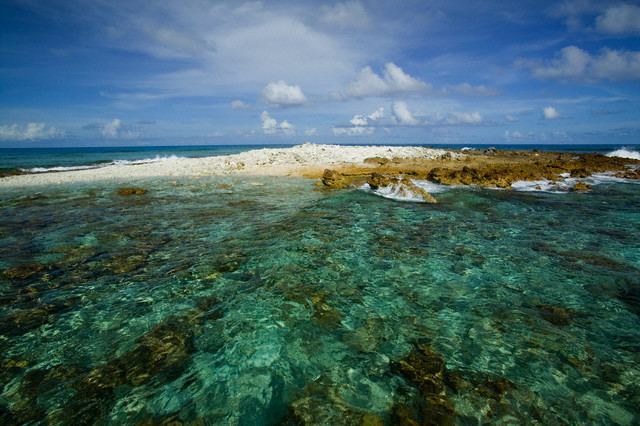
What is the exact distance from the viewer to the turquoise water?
3.94 m

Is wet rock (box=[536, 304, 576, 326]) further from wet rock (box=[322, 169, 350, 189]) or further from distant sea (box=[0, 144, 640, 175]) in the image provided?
distant sea (box=[0, 144, 640, 175])

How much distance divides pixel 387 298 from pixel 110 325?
499 centimetres

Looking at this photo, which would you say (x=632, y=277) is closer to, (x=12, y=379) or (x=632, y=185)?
(x=12, y=379)

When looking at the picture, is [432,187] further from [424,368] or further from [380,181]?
[424,368]

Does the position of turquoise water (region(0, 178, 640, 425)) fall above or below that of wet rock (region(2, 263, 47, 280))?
below

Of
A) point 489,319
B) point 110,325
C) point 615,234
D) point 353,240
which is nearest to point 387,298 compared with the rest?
point 489,319

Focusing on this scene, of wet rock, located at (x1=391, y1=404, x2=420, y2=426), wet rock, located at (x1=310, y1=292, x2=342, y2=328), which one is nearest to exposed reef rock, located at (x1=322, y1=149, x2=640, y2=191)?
wet rock, located at (x1=310, y1=292, x2=342, y2=328)

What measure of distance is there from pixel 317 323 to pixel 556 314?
4360 millimetres

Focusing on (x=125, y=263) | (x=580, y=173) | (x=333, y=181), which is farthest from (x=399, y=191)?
(x=580, y=173)

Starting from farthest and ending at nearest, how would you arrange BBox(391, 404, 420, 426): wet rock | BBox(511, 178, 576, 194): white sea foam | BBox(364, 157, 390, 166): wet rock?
BBox(364, 157, 390, 166): wet rock
BBox(511, 178, 576, 194): white sea foam
BBox(391, 404, 420, 426): wet rock

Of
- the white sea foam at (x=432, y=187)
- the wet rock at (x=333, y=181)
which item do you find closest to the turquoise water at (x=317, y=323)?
the white sea foam at (x=432, y=187)

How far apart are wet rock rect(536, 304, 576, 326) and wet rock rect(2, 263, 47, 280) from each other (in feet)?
35.0

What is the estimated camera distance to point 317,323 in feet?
18.5

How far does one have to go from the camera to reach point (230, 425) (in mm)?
3666
